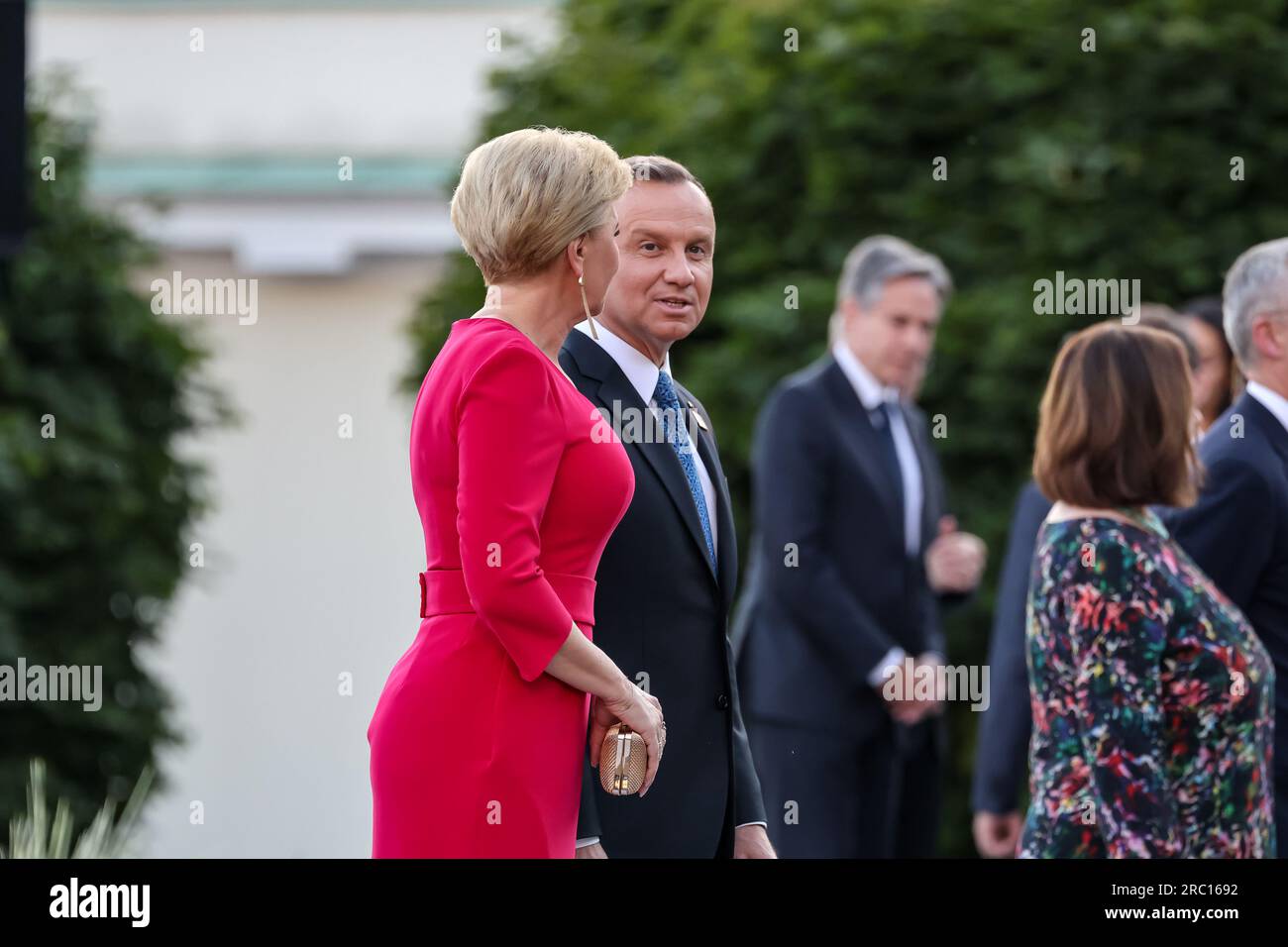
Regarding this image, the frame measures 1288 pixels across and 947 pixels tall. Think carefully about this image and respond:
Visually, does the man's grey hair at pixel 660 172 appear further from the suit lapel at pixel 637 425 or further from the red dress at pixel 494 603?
the red dress at pixel 494 603

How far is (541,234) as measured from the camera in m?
3.26

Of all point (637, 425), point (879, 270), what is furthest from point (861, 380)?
point (637, 425)

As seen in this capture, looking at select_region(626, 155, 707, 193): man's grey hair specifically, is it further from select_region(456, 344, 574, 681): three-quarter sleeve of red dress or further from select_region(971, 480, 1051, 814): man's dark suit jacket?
select_region(971, 480, 1051, 814): man's dark suit jacket

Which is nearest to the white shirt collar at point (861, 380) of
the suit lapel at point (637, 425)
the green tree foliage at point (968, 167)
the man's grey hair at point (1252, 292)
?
the green tree foliage at point (968, 167)

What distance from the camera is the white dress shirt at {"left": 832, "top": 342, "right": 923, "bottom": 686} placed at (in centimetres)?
610

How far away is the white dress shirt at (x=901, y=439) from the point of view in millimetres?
6102

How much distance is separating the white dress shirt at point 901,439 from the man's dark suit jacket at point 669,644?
2.52 metres

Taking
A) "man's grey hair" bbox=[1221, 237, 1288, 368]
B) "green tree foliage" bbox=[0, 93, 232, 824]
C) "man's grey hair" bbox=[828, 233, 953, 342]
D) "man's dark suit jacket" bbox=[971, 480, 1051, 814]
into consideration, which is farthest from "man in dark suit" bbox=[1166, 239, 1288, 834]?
"green tree foliage" bbox=[0, 93, 232, 824]

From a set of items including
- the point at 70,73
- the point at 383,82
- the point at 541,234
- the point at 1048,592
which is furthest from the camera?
the point at 383,82
